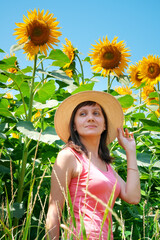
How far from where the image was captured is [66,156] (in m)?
1.64

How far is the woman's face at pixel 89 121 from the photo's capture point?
1777 millimetres

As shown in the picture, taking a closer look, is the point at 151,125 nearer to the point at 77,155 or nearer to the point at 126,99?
the point at 126,99

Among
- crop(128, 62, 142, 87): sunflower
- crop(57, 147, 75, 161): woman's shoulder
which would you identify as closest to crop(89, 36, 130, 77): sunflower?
crop(128, 62, 142, 87): sunflower

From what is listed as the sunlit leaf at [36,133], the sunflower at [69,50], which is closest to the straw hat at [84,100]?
the sunlit leaf at [36,133]

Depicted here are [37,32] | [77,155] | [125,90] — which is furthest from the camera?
[125,90]

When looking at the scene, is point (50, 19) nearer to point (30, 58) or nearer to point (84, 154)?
point (30, 58)

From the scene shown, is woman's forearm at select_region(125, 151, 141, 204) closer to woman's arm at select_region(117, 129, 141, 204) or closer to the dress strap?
woman's arm at select_region(117, 129, 141, 204)

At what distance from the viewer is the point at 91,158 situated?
179 cm

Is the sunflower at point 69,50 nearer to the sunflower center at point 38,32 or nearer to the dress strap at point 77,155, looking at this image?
the sunflower center at point 38,32

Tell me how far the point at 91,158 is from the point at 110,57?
111 centimetres

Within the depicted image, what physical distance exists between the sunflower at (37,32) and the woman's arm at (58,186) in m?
0.88

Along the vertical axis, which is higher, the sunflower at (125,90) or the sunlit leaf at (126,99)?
the sunflower at (125,90)

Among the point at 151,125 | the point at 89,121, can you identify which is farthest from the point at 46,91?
the point at 151,125

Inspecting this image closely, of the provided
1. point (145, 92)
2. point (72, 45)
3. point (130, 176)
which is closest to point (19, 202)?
point (130, 176)
